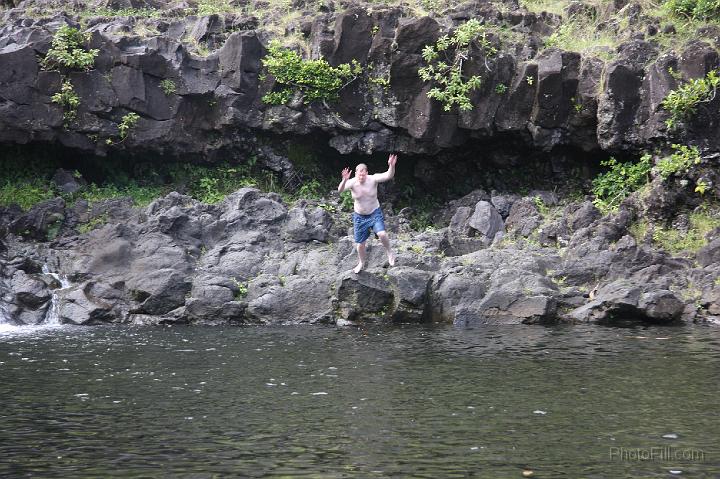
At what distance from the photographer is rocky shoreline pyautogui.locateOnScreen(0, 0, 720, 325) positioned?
16.8m

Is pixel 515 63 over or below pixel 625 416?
over

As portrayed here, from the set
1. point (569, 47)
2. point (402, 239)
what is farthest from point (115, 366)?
point (569, 47)

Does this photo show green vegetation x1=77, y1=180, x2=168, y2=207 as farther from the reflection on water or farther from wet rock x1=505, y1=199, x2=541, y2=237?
wet rock x1=505, y1=199, x2=541, y2=237

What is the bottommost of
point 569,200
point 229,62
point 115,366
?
point 115,366

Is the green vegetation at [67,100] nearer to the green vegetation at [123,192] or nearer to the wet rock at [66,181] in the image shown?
the wet rock at [66,181]

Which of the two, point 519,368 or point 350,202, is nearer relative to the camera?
point 519,368

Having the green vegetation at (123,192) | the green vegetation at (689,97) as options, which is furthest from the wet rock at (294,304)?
the green vegetation at (689,97)

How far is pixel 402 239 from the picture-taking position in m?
19.4

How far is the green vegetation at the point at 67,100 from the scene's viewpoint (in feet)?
70.3

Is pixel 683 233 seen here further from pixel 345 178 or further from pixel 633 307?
pixel 345 178

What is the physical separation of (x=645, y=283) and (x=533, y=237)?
3787 millimetres

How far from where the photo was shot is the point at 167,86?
2219 cm

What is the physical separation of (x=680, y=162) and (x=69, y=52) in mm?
15984

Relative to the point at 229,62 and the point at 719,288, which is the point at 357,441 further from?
the point at 229,62
